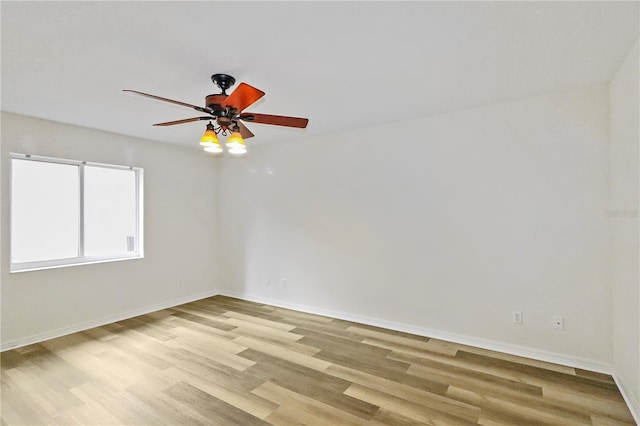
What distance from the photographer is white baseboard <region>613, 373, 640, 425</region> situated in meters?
1.97

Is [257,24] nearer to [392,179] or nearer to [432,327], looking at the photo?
[392,179]

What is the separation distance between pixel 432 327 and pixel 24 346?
428cm

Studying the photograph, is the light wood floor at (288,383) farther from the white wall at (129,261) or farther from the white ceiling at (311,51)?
the white ceiling at (311,51)

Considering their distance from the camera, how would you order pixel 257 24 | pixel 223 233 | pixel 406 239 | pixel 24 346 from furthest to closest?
pixel 223 233, pixel 406 239, pixel 24 346, pixel 257 24

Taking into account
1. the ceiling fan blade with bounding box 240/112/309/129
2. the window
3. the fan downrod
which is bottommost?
the window

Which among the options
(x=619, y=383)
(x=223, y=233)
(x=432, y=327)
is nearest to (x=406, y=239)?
(x=432, y=327)

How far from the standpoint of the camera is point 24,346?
10.3 feet

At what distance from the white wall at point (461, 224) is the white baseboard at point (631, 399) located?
11.3 inches

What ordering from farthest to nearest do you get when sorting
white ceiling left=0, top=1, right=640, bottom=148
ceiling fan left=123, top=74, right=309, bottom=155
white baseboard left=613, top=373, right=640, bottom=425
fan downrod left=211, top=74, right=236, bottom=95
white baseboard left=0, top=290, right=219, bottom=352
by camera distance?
1. white baseboard left=0, top=290, right=219, bottom=352
2. fan downrod left=211, top=74, right=236, bottom=95
3. ceiling fan left=123, top=74, right=309, bottom=155
4. white baseboard left=613, top=373, right=640, bottom=425
5. white ceiling left=0, top=1, right=640, bottom=148

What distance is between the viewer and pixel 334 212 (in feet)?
13.3

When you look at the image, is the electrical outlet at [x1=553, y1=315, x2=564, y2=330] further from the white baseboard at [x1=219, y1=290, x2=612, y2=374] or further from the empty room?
the white baseboard at [x1=219, y1=290, x2=612, y2=374]

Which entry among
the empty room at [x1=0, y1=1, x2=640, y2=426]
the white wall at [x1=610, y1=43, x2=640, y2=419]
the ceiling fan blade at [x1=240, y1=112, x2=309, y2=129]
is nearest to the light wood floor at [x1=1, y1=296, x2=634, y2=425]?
the empty room at [x1=0, y1=1, x2=640, y2=426]

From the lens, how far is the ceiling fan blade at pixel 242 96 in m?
1.86

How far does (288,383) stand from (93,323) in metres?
2.79
